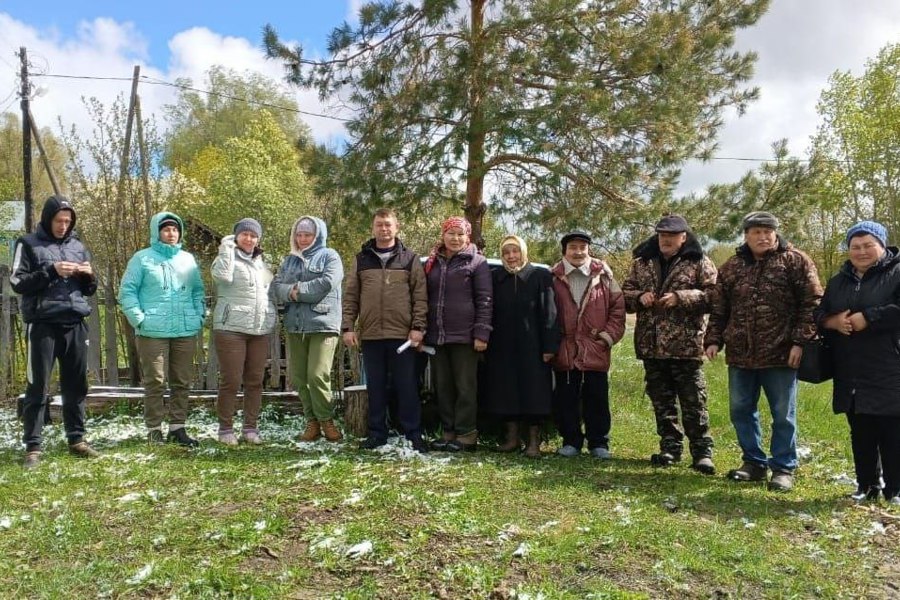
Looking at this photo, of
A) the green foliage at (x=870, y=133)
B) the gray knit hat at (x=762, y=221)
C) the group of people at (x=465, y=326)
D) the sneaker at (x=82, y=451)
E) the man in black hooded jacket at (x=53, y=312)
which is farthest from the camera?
the green foliage at (x=870, y=133)

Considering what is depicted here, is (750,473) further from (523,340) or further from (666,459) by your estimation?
(523,340)

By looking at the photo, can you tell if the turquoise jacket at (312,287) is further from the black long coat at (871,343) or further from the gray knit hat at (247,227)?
the black long coat at (871,343)

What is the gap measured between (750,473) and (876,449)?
0.78m

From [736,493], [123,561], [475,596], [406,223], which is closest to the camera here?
[475,596]

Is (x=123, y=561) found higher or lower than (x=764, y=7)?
lower

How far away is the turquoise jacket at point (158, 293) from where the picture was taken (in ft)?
17.0

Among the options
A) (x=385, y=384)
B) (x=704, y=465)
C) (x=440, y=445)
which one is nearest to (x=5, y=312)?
(x=385, y=384)

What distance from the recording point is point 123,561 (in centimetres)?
301

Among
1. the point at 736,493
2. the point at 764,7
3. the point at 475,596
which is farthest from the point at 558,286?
the point at 764,7

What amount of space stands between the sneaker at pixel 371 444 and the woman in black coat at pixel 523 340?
907mm

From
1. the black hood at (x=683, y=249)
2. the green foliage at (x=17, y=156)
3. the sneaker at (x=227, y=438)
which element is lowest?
the sneaker at (x=227, y=438)

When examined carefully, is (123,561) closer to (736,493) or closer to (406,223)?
(736,493)

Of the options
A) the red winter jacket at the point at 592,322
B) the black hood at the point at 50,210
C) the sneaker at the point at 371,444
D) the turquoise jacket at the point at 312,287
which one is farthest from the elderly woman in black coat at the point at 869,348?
the black hood at the point at 50,210

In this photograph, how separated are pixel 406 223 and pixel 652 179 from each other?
3.18 m
